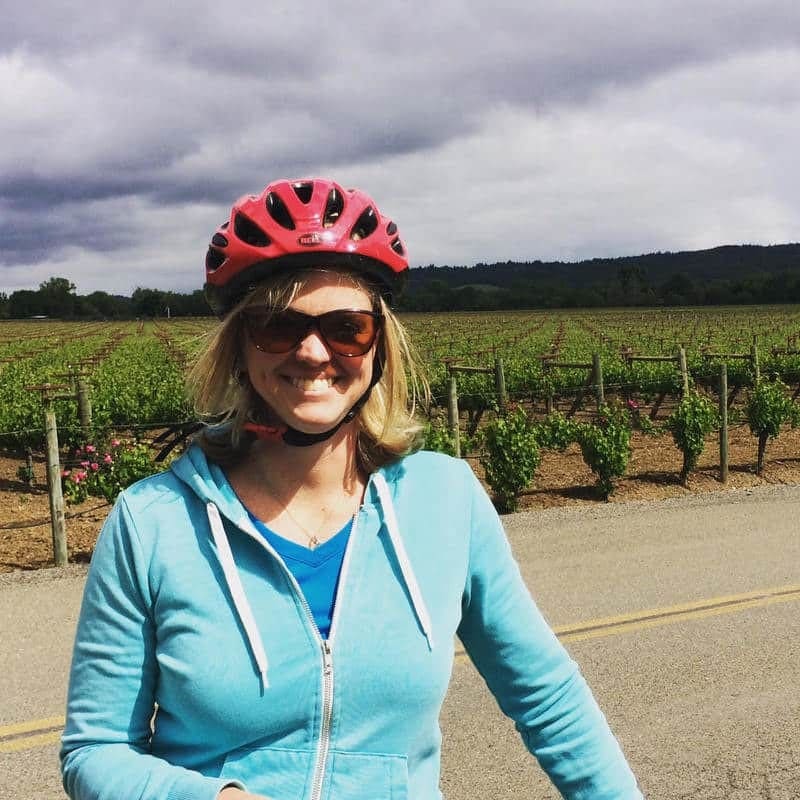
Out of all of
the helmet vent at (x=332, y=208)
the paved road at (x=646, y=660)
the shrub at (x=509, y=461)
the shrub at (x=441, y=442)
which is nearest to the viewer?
the helmet vent at (x=332, y=208)

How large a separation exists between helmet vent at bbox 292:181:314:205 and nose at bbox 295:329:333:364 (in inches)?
13.1

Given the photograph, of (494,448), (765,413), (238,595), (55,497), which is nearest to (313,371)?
(238,595)

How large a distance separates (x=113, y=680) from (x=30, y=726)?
12.1ft

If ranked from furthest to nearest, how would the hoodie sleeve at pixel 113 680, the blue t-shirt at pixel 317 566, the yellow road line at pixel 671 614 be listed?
the yellow road line at pixel 671 614 < the blue t-shirt at pixel 317 566 < the hoodie sleeve at pixel 113 680

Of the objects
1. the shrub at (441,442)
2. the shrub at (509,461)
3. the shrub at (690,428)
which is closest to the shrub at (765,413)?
the shrub at (690,428)

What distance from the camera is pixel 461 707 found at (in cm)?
467

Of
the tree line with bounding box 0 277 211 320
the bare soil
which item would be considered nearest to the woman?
the bare soil

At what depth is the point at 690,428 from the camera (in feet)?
40.4

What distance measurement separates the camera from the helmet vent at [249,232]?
5.88ft

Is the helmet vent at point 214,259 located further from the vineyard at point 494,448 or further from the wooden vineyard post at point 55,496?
the wooden vineyard post at point 55,496

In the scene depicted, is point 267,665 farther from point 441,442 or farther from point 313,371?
point 441,442

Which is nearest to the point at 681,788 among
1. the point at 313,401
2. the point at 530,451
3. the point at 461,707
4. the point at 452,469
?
the point at 461,707

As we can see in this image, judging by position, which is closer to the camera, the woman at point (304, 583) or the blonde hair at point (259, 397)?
the woman at point (304, 583)

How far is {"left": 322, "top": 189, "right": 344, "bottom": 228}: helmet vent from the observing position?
1.84 m
